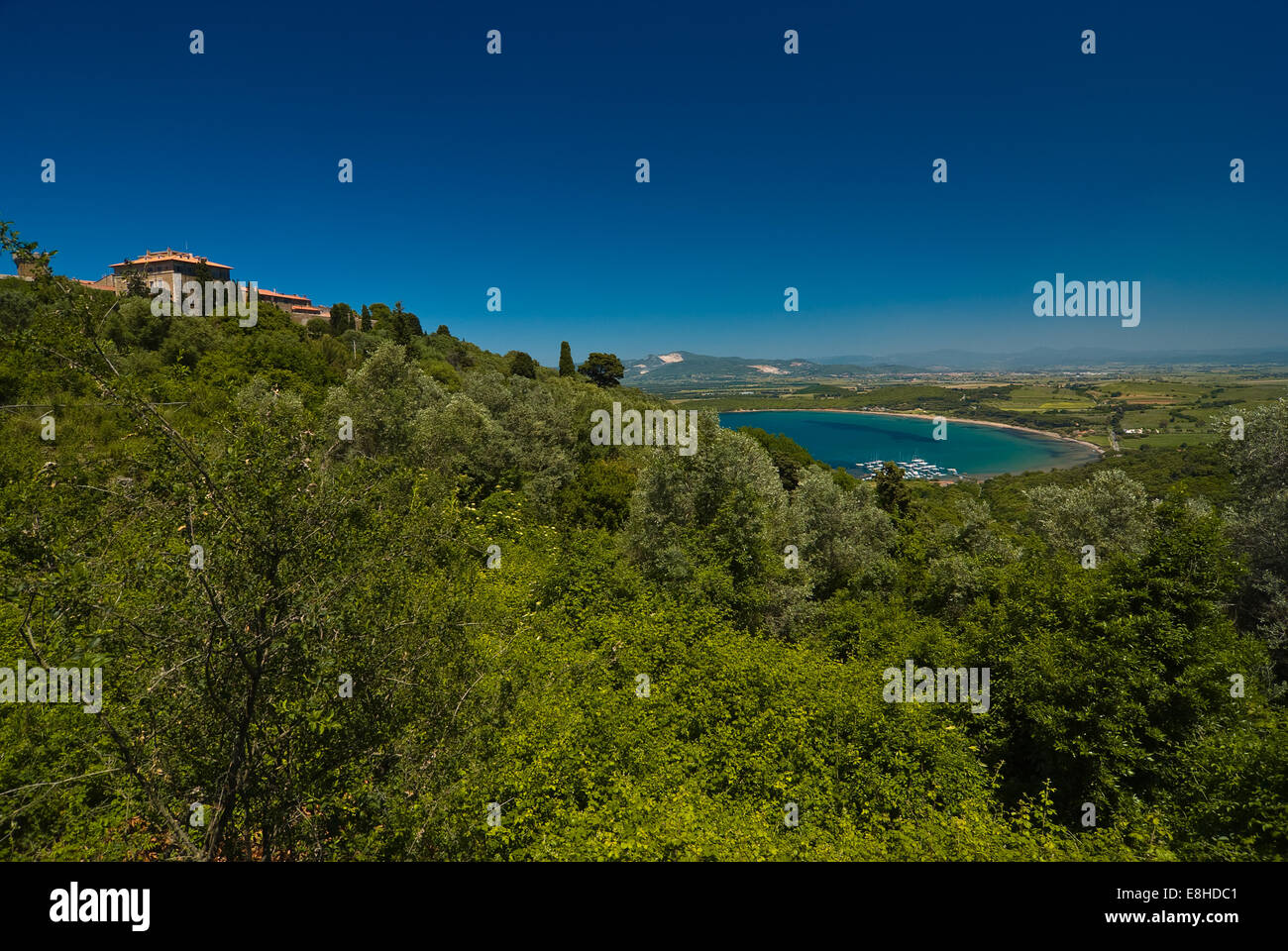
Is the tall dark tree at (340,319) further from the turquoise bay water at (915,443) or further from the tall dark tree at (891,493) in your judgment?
the tall dark tree at (891,493)

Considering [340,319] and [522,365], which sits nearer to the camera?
[340,319]

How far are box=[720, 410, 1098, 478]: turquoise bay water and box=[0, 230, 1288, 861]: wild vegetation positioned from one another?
70.5 m

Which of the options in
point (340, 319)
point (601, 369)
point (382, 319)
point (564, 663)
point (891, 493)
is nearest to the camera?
point (564, 663)

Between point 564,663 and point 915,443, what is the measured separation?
515 feet

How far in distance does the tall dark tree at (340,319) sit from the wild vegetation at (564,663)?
137ft

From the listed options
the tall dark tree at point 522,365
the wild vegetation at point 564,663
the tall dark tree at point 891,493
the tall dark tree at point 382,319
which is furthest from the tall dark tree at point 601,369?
the wild vegetation at point 564,663

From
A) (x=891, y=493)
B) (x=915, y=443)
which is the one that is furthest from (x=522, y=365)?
(x=915, y=443)

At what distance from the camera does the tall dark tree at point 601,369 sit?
78.4 meters

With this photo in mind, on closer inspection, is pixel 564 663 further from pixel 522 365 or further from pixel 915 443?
pixel 915 443

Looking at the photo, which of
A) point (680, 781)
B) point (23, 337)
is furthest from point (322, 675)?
point (680, 781)

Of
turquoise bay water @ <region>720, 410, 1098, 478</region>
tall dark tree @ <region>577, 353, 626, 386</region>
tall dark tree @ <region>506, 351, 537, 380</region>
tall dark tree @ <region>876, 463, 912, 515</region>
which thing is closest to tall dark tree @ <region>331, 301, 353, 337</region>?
tall dark tree @ <region>506, 351, 537, 380</region>

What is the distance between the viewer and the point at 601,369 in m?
79.1

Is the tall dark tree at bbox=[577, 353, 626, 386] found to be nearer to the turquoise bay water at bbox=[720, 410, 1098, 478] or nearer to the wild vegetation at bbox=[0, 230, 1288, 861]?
the turquoise bay water at bbox=[720, 410, 1098, 478]
